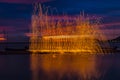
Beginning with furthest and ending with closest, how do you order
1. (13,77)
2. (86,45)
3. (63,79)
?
(86,45)
(13,77)
(63,79)

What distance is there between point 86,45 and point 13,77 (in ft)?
103

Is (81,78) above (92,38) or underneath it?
underneath

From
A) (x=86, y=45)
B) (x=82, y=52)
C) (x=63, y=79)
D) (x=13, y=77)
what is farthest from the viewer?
(x=86, y=45)

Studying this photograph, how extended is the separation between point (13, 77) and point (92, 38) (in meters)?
29.7

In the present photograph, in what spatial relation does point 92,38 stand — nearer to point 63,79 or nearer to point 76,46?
point 76,46

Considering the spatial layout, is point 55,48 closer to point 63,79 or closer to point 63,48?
point 63,48

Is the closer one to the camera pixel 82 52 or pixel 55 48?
pixel 82 52

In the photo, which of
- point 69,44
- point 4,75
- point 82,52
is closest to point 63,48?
point 69,44

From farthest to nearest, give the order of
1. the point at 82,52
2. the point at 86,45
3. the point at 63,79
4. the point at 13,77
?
the point at 86,45
the point at 82,52
the point at 13,77
the point at 63,79

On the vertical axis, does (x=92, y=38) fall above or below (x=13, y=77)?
above

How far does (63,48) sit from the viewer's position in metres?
50.1

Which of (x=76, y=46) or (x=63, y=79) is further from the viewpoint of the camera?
(x=76, y=46)

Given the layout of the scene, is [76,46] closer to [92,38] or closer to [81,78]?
[92,38]

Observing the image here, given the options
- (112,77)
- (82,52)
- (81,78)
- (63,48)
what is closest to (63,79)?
(81,78)
